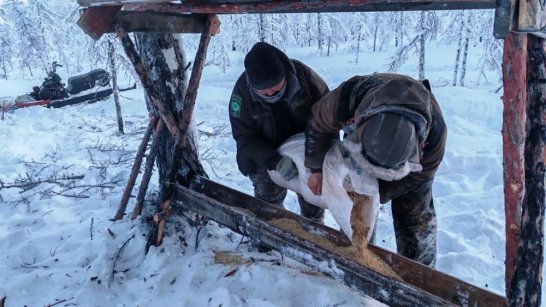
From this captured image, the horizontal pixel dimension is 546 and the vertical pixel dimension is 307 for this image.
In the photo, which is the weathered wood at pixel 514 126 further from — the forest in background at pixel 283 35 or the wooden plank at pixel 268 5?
the forest in background at pixel 283 35

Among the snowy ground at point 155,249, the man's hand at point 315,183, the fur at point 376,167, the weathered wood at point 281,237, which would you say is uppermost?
the fur at point 376,167

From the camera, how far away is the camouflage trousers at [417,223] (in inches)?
119

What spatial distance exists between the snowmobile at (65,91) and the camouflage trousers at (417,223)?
1234cm

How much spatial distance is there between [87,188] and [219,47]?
2156cm

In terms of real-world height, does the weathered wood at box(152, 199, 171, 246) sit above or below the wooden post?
below

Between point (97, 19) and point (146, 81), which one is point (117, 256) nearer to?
point (146, 81)

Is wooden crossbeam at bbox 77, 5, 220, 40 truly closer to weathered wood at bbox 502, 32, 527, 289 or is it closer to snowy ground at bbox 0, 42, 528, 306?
snowy ground at bbox 0, 42, 528, 306

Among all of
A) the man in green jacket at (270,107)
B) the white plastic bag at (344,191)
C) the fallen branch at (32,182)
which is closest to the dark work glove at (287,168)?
the man in green jacket at (270,107)

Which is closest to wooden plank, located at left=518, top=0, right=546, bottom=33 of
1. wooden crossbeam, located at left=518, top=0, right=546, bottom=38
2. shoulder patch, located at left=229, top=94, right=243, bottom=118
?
wooden crossbeam, located at left=518, top=0, right=546, bottom=38

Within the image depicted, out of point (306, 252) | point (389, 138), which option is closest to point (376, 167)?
point (389, 138)

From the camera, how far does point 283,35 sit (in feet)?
97.5

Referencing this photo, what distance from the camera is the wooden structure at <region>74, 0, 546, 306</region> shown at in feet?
5.43

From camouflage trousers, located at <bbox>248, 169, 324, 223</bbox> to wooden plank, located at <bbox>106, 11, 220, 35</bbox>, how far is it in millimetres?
1359

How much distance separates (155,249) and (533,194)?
2.97 meters
